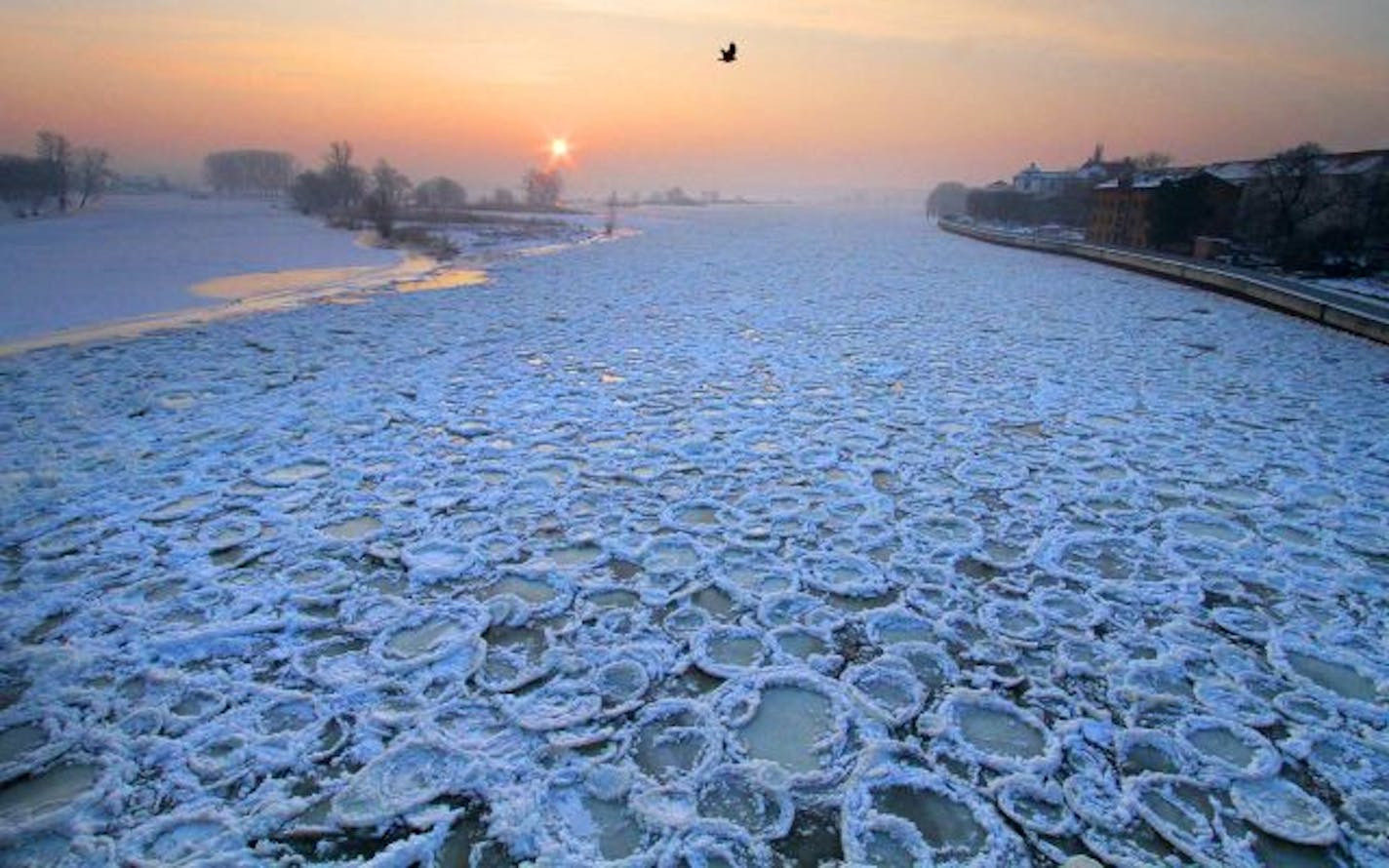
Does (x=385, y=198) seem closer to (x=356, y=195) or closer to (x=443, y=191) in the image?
(x=356, y=195)

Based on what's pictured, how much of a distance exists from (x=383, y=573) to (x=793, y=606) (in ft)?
7.31

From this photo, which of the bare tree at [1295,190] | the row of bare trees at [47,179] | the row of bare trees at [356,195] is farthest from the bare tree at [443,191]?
the bare tree at [1295,190]

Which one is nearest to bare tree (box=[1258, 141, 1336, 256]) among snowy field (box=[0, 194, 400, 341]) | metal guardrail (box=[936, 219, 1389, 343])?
metal guardrail (box=[936, 219, 1389, 343])

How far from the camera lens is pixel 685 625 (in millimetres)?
3314

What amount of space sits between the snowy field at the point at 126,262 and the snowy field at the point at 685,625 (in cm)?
627

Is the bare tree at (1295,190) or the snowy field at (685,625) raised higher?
the bare tree at (1295,190)

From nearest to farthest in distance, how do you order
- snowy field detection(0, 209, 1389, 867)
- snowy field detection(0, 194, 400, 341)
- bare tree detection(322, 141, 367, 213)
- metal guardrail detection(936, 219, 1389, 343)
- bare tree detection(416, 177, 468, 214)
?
snowy field detection(0, 209, 1389, 867) → metal guardrail detection(936, 219, 1389, 343) → snowy field detection(0, 194, 400, 341) → bare tree detection(322, 141, 367, 213) → bare tree detection(416, 177, 468, 214)

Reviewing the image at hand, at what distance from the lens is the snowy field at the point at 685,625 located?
2266mm

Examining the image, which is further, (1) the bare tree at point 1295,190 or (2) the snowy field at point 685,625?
(1) the bare tree at point 1295,190

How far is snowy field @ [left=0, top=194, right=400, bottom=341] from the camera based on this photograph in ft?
40.4

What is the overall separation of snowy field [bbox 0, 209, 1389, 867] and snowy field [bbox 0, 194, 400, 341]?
6267 millimetres

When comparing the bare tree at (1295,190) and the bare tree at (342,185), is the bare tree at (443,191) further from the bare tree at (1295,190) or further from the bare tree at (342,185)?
the bare tree at (1295,190)

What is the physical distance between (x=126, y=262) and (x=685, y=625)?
24133 millimetres

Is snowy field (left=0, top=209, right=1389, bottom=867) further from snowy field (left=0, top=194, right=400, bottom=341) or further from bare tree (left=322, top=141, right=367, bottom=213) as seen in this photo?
bare tree (left=322, top=141, right=367, bottom=213)
